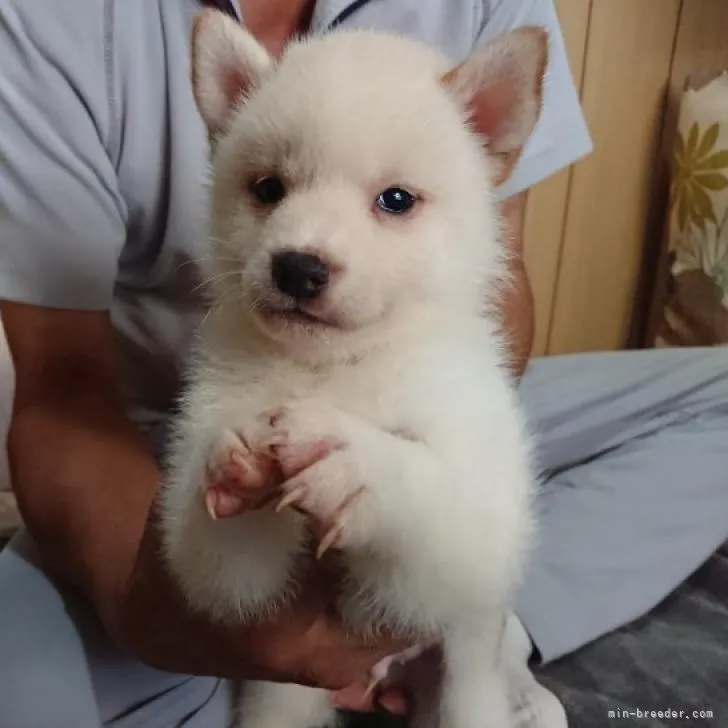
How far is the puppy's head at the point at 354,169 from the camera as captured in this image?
2.78 ft

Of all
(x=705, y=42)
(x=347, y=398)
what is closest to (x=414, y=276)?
(x=347, y=398)

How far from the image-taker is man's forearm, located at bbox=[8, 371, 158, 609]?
117 cm

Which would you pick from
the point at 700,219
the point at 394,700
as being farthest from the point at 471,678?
the point at 700,219

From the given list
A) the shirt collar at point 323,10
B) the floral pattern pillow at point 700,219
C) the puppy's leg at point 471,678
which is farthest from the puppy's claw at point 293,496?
the floral pattern pillow at point 700,219

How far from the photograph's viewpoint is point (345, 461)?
76 cm

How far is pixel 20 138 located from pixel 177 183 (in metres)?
0.20

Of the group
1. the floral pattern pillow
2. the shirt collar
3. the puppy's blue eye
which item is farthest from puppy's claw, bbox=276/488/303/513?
the floral pattern pillow

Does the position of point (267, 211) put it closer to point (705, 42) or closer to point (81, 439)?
point (81, 439)

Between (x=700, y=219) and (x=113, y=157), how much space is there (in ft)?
5.04

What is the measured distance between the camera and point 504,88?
0.98 meters

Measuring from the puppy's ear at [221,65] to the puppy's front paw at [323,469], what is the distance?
1.26 ft

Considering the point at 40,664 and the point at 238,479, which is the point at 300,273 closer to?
the point at 238,479

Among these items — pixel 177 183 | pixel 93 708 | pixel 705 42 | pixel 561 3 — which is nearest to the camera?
pixel 93 708

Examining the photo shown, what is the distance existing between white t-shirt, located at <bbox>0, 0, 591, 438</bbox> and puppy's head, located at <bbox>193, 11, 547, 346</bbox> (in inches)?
9.9
